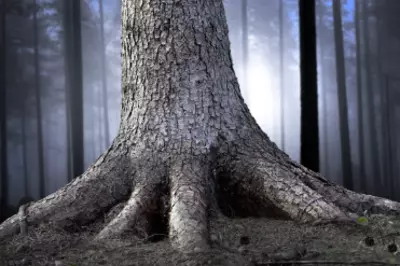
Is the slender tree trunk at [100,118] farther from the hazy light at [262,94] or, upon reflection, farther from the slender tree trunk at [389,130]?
the slender tree trunk at [389,130]

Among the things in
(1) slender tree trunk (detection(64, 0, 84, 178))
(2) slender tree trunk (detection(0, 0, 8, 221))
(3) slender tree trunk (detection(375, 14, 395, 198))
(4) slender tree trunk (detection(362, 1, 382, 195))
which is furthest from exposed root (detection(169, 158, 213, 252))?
(3) slender tree trunk (detection(375, 14, 395, 198))

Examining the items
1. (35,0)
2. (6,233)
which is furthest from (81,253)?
(35,0)

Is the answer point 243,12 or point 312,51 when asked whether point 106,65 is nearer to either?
point 243,12

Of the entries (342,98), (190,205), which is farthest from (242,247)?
(342,98)

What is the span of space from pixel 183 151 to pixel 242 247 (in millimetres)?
649

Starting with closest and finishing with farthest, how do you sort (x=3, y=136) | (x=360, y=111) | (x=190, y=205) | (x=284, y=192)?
1. (x=190, y=205)
2. (x=284, y=192)
3. (x=3, y=136)
4. (x=360, y=111)

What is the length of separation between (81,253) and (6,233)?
579 millimetres

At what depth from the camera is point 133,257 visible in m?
1.58

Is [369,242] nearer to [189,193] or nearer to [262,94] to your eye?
[189,193]

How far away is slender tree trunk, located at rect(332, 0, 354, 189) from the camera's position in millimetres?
4082

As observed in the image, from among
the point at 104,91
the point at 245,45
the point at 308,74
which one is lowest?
the point at 104,91

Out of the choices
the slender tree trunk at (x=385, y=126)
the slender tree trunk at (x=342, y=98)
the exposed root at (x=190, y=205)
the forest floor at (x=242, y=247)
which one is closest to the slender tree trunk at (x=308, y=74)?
the slender tree trunk at (x=342, y=98)

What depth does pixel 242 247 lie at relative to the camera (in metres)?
1.63

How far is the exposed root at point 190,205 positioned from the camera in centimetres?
165
